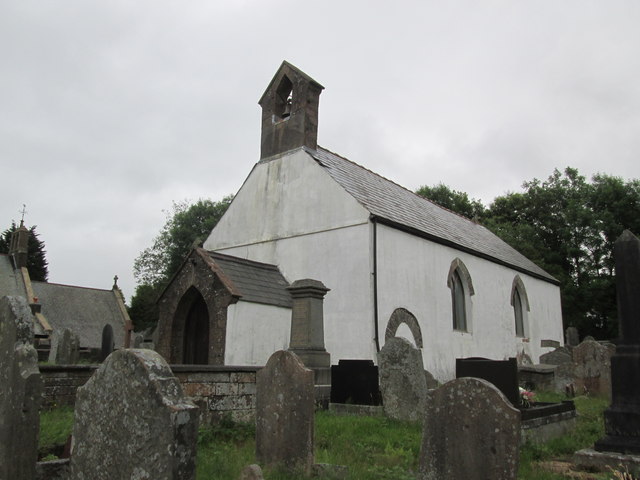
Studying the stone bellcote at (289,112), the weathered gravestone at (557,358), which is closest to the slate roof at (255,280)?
the stone bellcote at (289,112)

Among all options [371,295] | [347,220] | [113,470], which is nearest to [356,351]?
[371,295]

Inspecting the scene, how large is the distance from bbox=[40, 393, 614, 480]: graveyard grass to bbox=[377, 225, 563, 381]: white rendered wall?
6.46m

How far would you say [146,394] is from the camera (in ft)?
11.1

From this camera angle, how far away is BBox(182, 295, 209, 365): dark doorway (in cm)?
1461

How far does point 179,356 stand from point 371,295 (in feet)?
18.3

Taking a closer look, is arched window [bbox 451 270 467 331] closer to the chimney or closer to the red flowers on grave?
the red flowers on grave

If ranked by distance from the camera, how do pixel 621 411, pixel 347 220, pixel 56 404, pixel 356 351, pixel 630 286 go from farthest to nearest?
pixel 347 220 → pixel 356 351 → pixel 56 404 → pixel 630 286 → pixel 621 411

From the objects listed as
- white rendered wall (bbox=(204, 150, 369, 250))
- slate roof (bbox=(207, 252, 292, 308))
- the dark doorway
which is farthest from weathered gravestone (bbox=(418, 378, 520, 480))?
the dark doorway

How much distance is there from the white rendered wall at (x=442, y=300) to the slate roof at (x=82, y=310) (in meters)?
25.0

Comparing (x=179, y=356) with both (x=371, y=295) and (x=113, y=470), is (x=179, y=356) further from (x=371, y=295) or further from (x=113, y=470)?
(x=113, y=470)

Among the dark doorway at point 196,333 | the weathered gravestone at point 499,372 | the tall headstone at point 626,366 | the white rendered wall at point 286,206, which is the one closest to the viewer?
the tall headstone at point 626,366

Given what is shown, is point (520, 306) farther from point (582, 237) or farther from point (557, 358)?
point (582, 237)

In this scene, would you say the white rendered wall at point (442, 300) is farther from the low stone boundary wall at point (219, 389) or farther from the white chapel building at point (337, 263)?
the low stone boundary wall at point (219, 389)

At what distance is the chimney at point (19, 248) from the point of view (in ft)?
121
